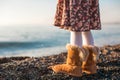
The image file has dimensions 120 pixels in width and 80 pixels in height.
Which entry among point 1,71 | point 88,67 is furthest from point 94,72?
point 1,71

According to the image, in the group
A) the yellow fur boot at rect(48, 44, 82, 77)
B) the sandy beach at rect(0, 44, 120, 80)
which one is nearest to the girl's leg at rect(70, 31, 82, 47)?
the yellow fur boot at rect(48, 44, 82, 77)

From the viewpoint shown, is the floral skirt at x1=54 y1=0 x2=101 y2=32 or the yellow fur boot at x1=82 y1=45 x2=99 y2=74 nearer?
the floral skirt at x1=54 y1=0 x2=101 y2=32

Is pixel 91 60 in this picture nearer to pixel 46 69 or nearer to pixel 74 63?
pixel 74 63

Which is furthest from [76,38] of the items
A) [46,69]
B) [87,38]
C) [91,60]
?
[46,69]

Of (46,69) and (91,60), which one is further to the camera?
(46,69)

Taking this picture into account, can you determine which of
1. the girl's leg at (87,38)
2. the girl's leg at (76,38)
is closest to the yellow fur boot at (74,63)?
the girl's leg at (76,38)

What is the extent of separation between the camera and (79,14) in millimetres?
5090

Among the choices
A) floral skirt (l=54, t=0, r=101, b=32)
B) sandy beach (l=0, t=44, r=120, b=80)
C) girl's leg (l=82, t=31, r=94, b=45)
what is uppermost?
floral skirt (l=54, t=0, r=101, b=32)

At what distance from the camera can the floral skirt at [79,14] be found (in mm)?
5070

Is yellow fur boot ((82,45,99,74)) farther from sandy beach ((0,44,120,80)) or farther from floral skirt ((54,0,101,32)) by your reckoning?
floral skirt ((54,0,101,32))

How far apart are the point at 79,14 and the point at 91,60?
1.71 feet

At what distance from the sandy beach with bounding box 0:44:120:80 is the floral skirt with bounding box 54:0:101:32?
1.65 ft

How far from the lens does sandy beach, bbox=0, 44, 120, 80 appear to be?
5250mm

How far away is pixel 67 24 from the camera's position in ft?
16.7
